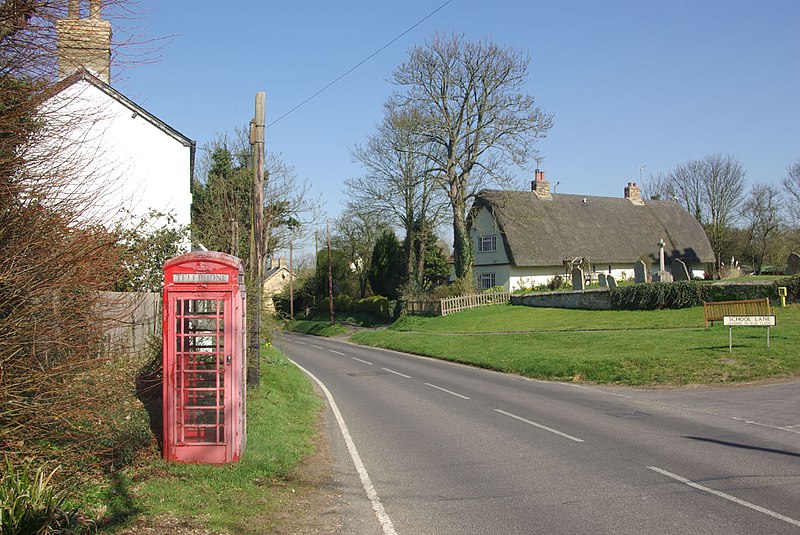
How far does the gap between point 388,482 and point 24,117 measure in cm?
584

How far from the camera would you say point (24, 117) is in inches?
255

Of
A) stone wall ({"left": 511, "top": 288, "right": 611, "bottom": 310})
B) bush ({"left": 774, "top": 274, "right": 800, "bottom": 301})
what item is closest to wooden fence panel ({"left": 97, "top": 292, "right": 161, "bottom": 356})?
bush ({"left": 774, "top": 274, "right": 800, "bottom": 301})

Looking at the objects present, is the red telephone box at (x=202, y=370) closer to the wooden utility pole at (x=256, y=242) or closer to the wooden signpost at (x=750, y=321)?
the wooden utility pole at (x=256, y=242)

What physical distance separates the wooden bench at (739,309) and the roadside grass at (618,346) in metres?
0.55

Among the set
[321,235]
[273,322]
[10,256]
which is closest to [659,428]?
[273,322]

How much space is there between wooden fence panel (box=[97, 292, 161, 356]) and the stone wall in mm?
27298

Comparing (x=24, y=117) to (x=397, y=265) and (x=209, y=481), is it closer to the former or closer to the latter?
(x=209, y=481)

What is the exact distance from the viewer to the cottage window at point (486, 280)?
5662 cm

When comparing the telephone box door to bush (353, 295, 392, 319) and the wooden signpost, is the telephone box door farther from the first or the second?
bush (353, 295, 392, 319)

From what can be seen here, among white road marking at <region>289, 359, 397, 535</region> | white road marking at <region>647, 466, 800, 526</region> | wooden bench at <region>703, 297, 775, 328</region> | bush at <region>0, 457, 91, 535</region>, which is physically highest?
wooden bench at <region>703, 297, 775, 328</region>

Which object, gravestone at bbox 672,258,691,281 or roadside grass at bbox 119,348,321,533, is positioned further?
gravestone at bbox 672,258,691,281

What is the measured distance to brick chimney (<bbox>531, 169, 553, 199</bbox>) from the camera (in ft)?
202

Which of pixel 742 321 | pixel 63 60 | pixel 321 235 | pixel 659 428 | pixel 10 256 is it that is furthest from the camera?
pixel 321 235

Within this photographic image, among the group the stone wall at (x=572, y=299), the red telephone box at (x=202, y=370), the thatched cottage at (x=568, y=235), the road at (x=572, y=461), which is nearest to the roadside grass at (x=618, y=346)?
the stone wall at (x=572, y=299)
